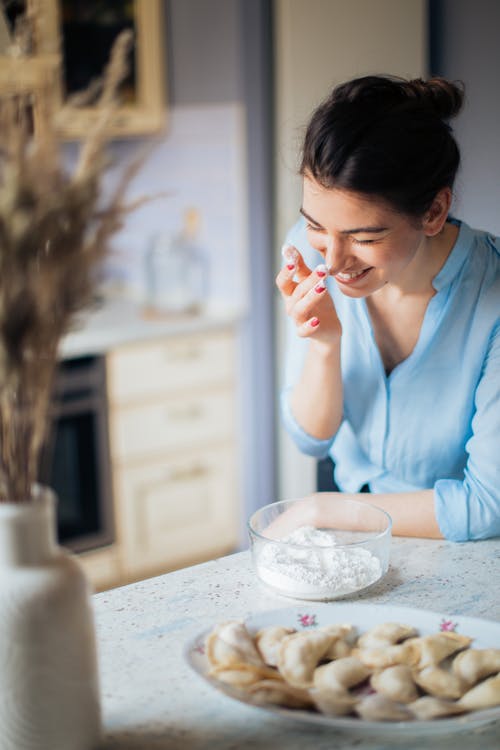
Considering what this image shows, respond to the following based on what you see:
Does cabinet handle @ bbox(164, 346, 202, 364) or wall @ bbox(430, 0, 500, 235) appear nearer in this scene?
wall @ bbox(430, 0, 500, 235)

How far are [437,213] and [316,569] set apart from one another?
0.60 meters

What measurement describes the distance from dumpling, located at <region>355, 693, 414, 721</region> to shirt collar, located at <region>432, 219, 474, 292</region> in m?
0.80

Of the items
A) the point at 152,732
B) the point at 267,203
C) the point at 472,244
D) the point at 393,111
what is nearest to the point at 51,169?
the point at 152,732

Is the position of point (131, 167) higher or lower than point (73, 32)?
lower

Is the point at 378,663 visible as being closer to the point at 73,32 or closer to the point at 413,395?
the point at 413,395


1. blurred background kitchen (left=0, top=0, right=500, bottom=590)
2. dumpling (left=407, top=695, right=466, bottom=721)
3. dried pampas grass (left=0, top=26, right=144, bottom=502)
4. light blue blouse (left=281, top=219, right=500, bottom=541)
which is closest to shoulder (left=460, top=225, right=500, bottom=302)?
light blue blouse (left=281, top=219, right=500, bottom=541)

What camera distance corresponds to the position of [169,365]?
3.04 meters

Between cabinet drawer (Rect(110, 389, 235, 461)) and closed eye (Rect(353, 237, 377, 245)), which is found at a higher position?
closed eye (Rect(353, 237, 377, 245))

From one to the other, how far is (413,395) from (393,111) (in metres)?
0.48

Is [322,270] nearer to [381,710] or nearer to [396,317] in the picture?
[396,317]

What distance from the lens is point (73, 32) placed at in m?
3.01

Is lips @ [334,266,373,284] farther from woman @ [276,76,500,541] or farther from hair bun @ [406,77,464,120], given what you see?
hair bun @ [406,77,464,120]

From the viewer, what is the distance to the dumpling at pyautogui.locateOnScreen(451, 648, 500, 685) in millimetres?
874

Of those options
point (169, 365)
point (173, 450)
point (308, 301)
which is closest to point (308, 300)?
point (308, 301)
